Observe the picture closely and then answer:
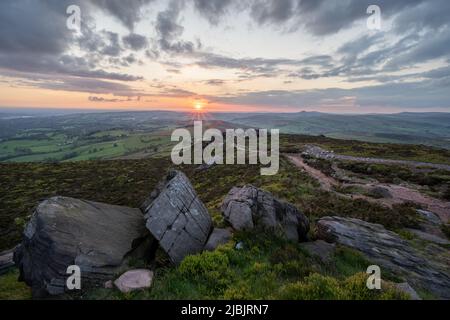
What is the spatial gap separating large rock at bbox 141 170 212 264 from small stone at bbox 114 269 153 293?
1459 millimetres

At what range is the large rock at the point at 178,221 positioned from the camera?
11.8 metres

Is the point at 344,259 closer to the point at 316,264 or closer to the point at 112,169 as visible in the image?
the point at 316,264

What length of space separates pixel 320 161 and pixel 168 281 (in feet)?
137

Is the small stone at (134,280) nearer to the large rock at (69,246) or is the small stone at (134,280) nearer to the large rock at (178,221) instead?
the large rock at (69,246)

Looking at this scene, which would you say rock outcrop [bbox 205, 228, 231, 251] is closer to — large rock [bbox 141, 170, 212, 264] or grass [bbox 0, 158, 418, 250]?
large rock [bbox 141, 170, 212, 264]

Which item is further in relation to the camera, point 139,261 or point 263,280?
point 139,261

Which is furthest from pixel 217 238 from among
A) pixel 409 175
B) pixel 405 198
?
pixel 409 175

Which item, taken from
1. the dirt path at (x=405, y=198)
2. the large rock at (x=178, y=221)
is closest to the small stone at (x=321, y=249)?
the large rock at (x=178, y=221)

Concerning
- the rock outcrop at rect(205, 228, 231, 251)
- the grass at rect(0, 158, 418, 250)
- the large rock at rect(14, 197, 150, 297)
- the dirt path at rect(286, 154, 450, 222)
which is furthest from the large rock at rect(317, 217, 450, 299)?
the large rock at rect(14, 197, 150, 297)

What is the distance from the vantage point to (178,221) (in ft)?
41.8

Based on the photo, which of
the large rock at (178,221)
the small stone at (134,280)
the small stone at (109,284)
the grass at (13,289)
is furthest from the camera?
the large rock at (178,221)

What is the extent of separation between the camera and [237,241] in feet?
41.5

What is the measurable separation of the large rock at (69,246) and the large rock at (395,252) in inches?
443
